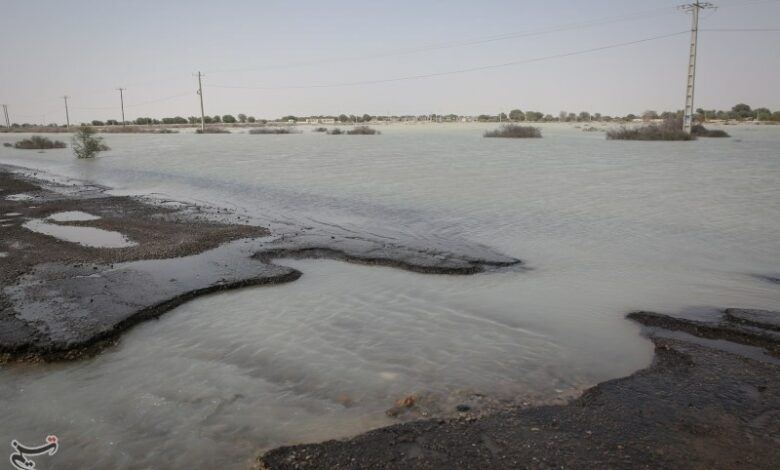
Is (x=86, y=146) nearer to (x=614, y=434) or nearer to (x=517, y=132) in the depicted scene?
(x=614, y=434)

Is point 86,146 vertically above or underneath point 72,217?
above

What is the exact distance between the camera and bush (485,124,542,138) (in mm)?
46656

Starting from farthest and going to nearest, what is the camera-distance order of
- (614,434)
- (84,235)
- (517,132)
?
1. (517,132)
2. (84,235)
3. (614,434)

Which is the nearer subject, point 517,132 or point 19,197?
point 19,197

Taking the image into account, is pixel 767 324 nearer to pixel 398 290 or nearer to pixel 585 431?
pixel 585 431

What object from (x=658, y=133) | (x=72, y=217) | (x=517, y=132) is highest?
(x=517, y=132)

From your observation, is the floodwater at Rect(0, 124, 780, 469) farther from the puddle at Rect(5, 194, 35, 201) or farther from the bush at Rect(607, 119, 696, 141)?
the bush at Rect(607, 119, 696, 141)

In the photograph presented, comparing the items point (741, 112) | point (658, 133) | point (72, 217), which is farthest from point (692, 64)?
point (741, 112)

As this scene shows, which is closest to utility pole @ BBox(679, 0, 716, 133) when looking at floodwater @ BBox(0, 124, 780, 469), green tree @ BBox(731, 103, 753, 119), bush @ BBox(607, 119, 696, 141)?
bush @ BBox(607, 119, 696, 141)

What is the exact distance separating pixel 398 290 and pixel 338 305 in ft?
2.78

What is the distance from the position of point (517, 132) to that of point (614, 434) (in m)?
47.4

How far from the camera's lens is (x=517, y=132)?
4806 centimetres

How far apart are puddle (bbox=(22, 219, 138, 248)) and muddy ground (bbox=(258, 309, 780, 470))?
21.9ft

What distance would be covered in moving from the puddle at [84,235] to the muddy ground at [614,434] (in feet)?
21.9
